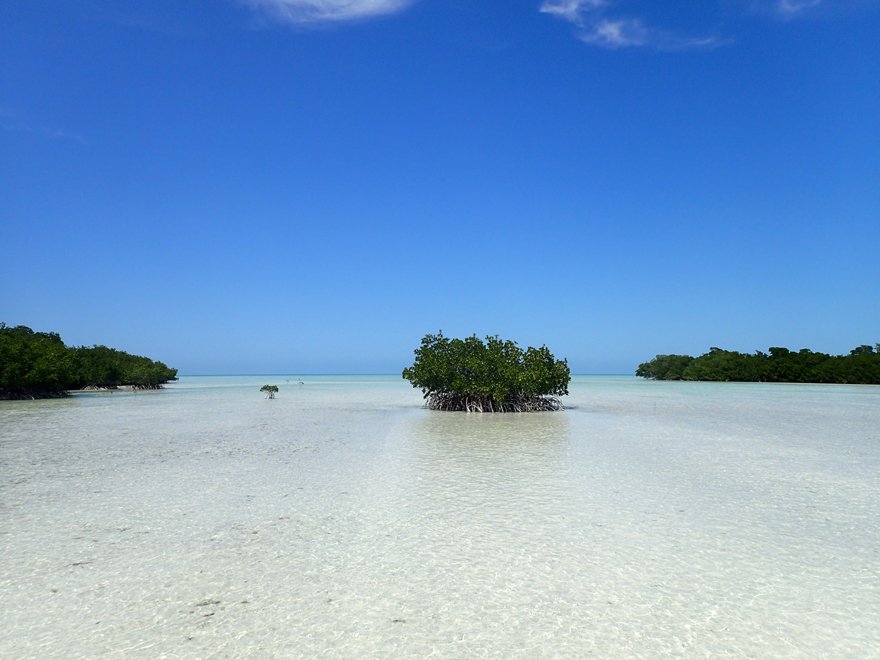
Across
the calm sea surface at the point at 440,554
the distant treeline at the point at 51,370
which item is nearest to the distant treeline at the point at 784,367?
→ the calm sea surface at the point at 440,554

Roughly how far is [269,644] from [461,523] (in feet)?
10.4

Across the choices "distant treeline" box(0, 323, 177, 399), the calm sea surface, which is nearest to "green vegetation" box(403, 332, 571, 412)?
the calm sea surface

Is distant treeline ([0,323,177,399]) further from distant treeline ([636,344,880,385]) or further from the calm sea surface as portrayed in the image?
distant treeline ([636,344,880,385])

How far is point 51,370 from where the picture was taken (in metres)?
33.8

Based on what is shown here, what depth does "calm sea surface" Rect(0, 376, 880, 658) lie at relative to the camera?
149 inches

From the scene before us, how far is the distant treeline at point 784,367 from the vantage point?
66.4m

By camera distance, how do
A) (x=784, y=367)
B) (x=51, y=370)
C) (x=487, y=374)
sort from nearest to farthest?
(x=487, y=374) → (x=51, y=370) → (x=784, y=367)

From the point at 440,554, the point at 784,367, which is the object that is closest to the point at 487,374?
the point at 440,554

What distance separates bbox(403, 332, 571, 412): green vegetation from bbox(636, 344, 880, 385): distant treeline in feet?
197

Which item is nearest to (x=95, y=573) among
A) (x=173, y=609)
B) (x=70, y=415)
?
(x=173, y=609)

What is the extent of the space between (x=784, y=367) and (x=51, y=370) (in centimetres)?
7858

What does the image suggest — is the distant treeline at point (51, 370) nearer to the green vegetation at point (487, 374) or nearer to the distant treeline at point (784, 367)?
the green vegetation at point (487, 374)

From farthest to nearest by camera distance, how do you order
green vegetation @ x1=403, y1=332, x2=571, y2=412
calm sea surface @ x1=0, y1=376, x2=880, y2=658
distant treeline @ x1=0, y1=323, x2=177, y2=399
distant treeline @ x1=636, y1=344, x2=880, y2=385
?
distant treeline @ x1=636, y1=344, x2=880, y2=385 < distant treeline @ x1=0, y1=323, x2=177, y2=399 < green vegetation @ x1=403, y1=332, x2=571, y2=412 < calm sea surface @ x1=0, y1=376, x2=880, y2=658

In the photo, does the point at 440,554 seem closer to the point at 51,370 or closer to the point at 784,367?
the point at 51,370
